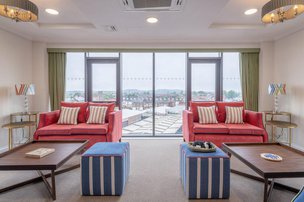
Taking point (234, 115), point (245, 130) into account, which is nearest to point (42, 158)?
point (245, 130)

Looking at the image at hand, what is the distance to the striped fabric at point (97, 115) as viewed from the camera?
3930mm

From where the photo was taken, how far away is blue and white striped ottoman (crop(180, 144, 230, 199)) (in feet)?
6.64

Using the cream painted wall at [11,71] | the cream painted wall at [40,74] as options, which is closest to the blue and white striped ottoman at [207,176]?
the cream painted wall at [11,71]

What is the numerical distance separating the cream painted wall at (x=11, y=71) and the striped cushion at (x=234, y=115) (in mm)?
4410

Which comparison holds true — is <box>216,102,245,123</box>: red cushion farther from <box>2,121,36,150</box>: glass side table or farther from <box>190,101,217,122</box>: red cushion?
<box>2,121,36,150</box>: glass side table

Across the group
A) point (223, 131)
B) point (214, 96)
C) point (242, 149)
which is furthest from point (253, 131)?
point (214, 96)

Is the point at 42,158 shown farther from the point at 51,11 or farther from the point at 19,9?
the point at 51,11

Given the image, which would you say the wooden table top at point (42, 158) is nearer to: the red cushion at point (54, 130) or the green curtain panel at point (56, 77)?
the red cushion at point (54, 130)

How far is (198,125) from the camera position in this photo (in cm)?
378

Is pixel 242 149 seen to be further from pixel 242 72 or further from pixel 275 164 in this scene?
pixel 242 72

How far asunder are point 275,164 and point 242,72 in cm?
318

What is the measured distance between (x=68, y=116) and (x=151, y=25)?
2419 millimetres

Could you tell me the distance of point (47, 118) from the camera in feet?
12.4

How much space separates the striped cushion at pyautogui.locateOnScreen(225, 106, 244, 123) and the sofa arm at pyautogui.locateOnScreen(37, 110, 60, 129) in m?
3.56
